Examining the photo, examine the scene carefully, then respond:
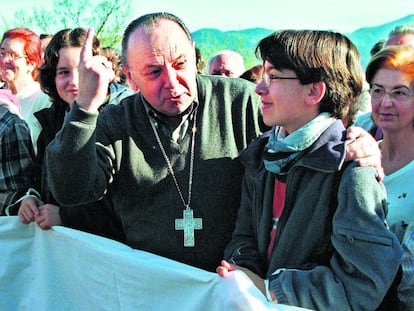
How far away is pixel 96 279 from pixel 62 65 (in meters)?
1.45

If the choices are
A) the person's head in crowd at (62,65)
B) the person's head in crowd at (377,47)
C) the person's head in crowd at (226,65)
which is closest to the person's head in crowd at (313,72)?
the person's head in crowd at (62,65)

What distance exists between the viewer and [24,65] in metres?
4.84

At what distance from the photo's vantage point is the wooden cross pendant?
240 cm

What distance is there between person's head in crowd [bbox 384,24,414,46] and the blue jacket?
7.93ft

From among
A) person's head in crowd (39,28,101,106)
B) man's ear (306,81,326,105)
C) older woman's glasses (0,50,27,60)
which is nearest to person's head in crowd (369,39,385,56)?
person's head in crowd (39,28,101,106)

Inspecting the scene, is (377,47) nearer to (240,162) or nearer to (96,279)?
(240,162)

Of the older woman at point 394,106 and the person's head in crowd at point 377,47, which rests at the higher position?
the person's head in crowd at point 377,47

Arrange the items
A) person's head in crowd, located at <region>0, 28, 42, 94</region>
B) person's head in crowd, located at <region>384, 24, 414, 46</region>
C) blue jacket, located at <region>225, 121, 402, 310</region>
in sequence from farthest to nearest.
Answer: person's head in crowd, located at <region>0, 28, 42, 94</region>
person's head in crowd, located at <region>384, 24, 414, 46</region>
blue jacket, located at <region>225, 121, 402, 310</region>

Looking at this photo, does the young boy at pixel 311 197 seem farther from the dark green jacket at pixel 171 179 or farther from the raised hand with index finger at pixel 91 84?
the raised hand with index finger at pixel 91 84

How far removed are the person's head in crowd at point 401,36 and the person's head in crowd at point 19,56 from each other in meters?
2.74

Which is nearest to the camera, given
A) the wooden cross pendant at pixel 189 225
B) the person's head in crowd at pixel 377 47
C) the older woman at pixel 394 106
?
the wooden cross pendant at pixel 189 225

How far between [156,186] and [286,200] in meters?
0.70

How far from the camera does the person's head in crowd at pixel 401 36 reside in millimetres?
4129

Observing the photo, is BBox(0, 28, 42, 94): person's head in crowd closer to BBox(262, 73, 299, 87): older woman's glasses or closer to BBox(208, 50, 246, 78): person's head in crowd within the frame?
BBox(208, 50, 246, 78): person's head in crowd
